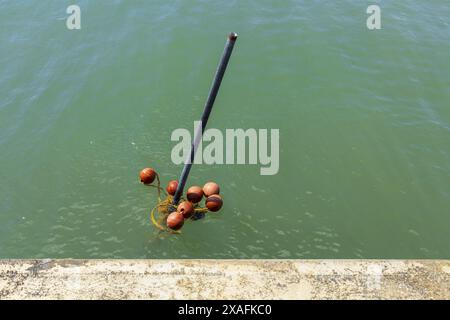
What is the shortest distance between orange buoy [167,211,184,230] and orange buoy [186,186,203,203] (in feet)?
2.13

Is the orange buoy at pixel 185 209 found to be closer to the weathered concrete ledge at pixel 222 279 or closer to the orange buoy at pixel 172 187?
the orange buoy at pixel 172 187

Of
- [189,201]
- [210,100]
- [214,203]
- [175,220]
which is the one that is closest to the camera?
[210,100]

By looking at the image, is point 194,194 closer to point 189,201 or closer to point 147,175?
point 189,201

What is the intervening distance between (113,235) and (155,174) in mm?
1867

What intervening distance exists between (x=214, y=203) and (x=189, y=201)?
2.07 feet

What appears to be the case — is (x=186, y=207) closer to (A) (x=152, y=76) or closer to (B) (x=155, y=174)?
(B) (x=155, y=174)

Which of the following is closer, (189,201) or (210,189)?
(189,201)

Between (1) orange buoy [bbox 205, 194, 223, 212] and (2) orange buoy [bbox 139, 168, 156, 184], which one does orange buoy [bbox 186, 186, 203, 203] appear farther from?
(2) orange buoy [bbox 139, 168, 156, 184]

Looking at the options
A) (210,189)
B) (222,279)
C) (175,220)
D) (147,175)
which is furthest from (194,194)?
(222,279)

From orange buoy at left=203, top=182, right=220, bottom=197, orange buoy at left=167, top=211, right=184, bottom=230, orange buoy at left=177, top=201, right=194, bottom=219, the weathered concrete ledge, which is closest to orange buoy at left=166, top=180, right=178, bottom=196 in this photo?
orange buoy at left=177, top=201, right=194, bottom=219

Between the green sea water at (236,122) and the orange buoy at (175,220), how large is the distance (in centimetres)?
43

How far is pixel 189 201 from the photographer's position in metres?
10.5

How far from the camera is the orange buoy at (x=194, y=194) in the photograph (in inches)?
410

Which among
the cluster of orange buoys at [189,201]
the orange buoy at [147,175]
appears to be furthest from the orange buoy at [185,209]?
the orange buoy at [147,175]
